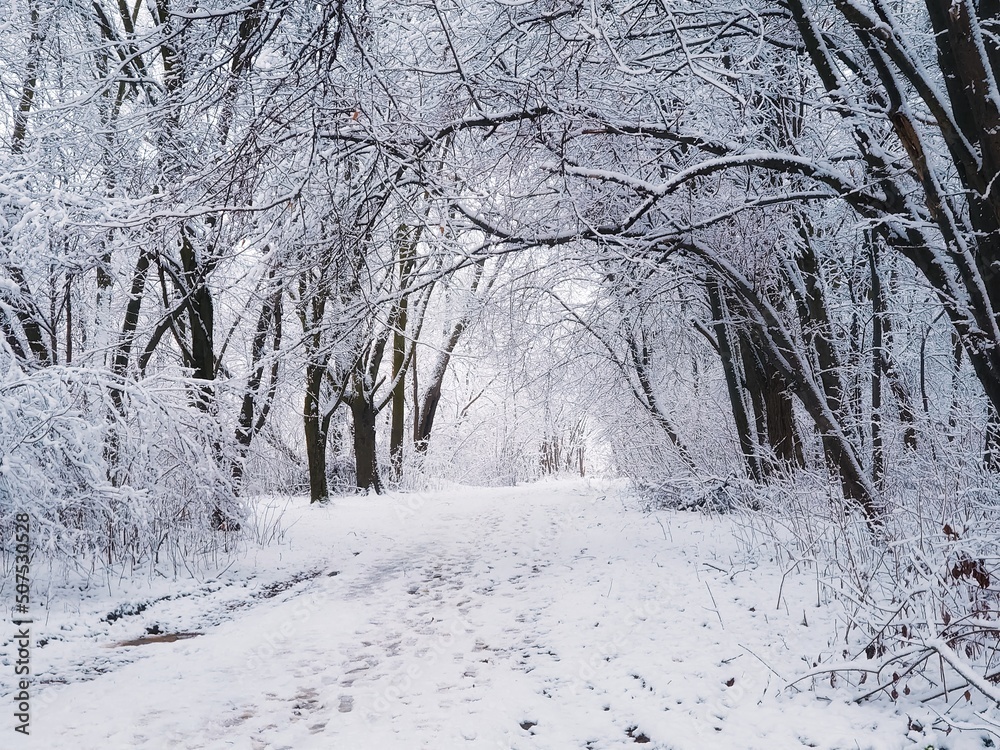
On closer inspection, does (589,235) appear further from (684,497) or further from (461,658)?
(684,497)

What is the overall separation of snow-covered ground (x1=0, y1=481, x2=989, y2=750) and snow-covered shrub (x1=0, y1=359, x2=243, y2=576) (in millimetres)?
576

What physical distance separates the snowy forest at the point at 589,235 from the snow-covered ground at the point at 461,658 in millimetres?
149

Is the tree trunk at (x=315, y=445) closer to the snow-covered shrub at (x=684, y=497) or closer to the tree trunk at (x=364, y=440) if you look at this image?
the tree trunk at (x=364, y=440)

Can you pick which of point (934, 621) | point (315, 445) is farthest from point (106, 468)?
point (315, 445)

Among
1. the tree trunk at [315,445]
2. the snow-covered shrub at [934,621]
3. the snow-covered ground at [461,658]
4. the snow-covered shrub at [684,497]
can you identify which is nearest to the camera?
the snow-covered shrub at [934,621]

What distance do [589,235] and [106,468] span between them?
15.9 ft

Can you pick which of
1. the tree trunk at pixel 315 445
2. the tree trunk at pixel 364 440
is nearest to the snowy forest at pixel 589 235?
the tree trunk at pixel 315 445

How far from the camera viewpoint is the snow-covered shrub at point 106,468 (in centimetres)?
495

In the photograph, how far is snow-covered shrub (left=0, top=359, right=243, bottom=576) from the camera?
4945 millimetres

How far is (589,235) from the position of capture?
5875 mm

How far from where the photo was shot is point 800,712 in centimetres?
315

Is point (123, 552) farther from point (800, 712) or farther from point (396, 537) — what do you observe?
point (800, 712)

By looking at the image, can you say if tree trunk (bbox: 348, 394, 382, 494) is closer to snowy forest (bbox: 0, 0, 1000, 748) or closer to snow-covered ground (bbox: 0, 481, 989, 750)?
snowy forest (bbox: 0, 0, 1000, 748)

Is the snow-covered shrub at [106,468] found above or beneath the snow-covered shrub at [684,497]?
above
